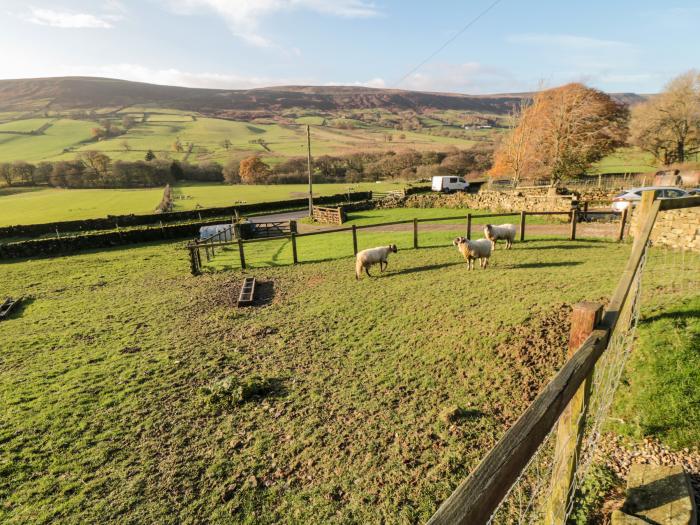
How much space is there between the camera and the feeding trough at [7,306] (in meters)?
12.6

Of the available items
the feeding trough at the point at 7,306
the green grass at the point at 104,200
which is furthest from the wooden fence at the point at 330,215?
the feeding trough at the point at 7,306

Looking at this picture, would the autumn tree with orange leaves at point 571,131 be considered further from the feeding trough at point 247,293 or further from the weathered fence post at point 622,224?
the feeding trough at point 247,293

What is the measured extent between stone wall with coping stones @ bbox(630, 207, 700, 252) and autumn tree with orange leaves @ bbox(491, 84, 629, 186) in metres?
20.6

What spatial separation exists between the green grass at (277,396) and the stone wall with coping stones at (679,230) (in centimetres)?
161

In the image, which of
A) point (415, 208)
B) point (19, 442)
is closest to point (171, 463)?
point (19, 442)

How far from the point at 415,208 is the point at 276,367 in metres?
27.7

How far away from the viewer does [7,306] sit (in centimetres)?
1341

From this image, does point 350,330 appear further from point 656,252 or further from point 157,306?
point 656,252

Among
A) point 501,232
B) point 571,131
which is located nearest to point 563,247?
point 501,232

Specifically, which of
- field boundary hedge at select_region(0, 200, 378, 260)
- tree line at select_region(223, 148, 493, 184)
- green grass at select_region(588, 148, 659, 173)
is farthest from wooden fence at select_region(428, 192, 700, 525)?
tree line at select_region(223, 148, 493, 184)

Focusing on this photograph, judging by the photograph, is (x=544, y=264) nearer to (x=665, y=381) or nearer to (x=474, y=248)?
(x=474, y=248)

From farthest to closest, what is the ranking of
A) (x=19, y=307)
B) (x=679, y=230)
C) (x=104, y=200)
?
(x=104, y=200) < (x=19, y=307) < (x=679, y=230)

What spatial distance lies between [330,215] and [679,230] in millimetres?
22832

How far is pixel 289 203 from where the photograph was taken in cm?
4469
